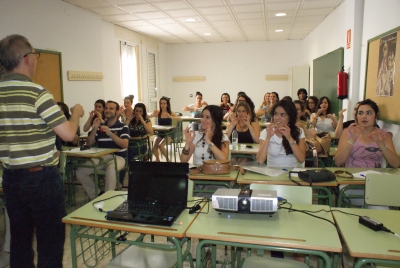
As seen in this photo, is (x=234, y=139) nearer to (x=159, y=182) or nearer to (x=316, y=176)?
(x=316, y=176)

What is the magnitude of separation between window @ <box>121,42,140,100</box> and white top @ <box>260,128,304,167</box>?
5131mm

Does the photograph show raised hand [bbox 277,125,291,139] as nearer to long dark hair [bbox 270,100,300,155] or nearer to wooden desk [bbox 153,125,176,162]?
long dark hair [bbox 270,100,300,155]

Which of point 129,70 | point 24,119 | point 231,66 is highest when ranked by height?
point 231,66

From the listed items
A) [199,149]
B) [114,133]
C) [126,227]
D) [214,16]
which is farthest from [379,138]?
[214,16]

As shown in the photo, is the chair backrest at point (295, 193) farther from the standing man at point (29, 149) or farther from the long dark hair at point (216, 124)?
the standing man at point (29, 149)

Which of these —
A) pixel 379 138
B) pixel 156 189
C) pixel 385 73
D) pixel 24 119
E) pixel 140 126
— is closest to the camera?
pixel 24 119

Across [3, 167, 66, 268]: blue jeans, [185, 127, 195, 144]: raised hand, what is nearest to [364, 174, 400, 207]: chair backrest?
[185, 127, 195, 144]: raised hand

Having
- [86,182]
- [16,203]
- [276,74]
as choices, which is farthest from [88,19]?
[276,74]

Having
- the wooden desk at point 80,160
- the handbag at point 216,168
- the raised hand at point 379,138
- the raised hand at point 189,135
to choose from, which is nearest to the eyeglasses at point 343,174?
the raised hand at point 379,138

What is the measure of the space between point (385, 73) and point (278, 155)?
183 centimetres

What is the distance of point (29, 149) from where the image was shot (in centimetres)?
168

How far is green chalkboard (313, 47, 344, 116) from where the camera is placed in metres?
5.55

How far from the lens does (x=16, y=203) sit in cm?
175

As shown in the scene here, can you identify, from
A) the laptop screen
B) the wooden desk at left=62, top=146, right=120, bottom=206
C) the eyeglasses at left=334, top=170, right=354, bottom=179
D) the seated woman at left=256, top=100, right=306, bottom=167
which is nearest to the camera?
the laptop screen
